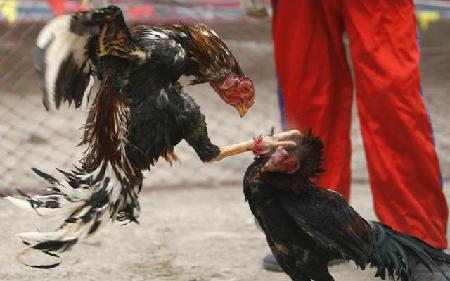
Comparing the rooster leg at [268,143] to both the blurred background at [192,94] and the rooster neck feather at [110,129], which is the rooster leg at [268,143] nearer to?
the rooster neck feather at [110,129]

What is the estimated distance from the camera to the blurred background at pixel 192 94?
16.4ft

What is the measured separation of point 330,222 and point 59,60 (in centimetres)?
87

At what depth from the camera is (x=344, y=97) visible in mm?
3279

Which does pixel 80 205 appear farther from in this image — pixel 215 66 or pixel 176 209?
pixel 176 209

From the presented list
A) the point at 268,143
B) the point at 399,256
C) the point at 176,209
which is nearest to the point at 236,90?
the point at 268,143

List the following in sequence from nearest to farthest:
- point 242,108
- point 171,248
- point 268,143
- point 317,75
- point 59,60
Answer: point 59,60, point 268,143, point 242,108, point 317,75, point 171,248

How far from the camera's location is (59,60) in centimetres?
213

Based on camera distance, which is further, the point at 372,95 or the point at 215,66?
the point at 372,95

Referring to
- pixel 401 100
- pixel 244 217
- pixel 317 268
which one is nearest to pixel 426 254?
pixel 317 268

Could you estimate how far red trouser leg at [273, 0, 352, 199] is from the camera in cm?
314

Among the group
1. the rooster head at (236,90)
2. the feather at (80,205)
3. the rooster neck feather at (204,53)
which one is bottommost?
the feather at (80,205)

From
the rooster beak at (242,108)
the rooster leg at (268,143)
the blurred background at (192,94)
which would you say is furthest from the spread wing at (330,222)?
the blurred background at (192,94)

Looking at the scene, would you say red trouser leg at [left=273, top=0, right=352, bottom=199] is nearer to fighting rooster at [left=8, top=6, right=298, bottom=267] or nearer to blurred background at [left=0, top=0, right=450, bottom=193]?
fighting rooster at [left=8, top=6, right=298, bottom=267]

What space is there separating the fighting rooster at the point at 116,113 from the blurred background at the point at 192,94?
1.90m
